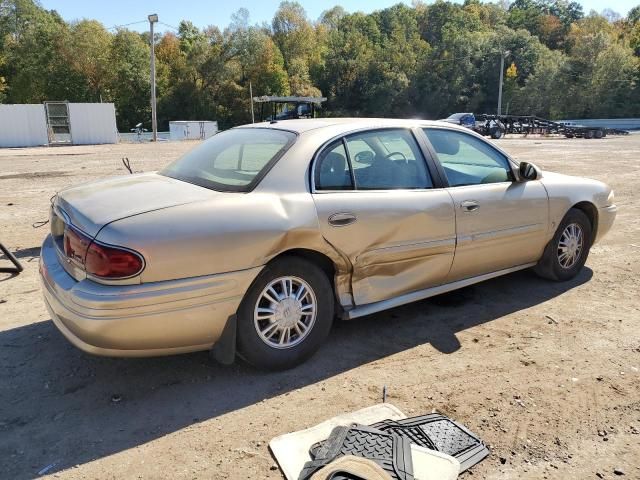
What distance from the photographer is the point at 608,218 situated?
5.31m

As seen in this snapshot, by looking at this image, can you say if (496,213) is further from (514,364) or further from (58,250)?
(58,250)

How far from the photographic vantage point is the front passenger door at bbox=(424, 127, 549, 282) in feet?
13.5

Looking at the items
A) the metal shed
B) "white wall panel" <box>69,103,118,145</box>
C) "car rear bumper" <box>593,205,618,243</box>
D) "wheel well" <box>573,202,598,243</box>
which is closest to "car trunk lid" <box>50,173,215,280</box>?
"wheel well" <box>573,202,598,243</box>

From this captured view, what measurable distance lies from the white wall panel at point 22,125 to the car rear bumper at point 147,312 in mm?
29647

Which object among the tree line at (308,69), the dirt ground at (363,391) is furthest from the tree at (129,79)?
the dirt ground at (363,391)

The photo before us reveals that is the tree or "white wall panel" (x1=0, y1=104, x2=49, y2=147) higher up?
the tree

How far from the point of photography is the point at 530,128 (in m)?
38.2

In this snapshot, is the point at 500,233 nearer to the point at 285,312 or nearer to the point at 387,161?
the point at 387,161

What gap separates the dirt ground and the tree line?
62.0 metres

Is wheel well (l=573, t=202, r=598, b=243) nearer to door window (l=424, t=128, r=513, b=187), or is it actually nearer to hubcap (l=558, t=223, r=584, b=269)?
hubcap (l=558, t=223, r=584, b=269)

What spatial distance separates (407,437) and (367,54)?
260 feet

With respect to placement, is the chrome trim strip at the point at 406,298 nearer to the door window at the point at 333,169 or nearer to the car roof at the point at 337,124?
the door window at the point at 333,169

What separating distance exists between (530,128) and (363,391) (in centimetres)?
3910

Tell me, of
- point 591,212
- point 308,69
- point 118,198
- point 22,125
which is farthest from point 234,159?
point 308,69
